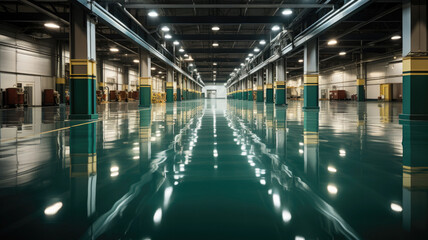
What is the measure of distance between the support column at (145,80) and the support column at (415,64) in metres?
14.3

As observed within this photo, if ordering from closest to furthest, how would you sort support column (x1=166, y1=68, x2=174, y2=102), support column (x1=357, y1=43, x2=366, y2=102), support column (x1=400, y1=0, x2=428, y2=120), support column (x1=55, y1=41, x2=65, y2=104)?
support column (x1=400, y1=0, x2=428, y2=120) → support column (x1=55, y1=41, x2=65, y2=104) → support column (x1=166, y1=68, x2=174, y2=102) → support column (x1=357, y1=43, x2=366, y2=102)

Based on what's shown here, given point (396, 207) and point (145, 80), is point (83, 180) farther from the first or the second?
point (145, 80)

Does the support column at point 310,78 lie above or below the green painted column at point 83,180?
above

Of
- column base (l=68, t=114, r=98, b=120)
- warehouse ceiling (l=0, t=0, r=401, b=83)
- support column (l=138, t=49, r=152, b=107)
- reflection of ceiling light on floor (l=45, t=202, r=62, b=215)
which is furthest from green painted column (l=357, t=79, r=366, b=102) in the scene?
reflection of ceiling light on floor (l=45, t=202, r=62, b=215)

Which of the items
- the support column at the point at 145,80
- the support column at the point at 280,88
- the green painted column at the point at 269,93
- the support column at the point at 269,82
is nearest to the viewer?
the support column at the point at 145,80

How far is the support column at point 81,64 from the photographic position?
9.51 metres

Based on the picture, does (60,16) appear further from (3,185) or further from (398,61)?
(398,61)

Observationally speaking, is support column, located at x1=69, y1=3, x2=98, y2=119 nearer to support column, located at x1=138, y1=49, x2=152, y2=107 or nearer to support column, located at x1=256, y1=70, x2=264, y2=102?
support column, located at x1=138, y1=49, x2=152, y2=107

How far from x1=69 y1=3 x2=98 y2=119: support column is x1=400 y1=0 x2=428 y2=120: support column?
10420mm

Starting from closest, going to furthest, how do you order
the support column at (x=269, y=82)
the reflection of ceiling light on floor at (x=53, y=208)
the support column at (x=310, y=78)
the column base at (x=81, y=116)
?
1. the reflection of ceiling light on floor at (x=53, y=208)
2. the column base at (x=81, y=116)
3. the support column at (x=310, y=78)
4. the support column at (x=269, y=82)

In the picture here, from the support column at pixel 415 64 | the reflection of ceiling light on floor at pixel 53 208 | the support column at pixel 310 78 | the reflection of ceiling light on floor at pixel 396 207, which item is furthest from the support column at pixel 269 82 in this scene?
the reflection of ceiling light on floor at pixel 53 208

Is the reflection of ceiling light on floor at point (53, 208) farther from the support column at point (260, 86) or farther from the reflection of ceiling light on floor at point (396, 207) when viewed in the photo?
the support column at point (260, 86)

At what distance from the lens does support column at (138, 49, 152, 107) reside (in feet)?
61.7

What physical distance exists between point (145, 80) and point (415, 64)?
581 inches
